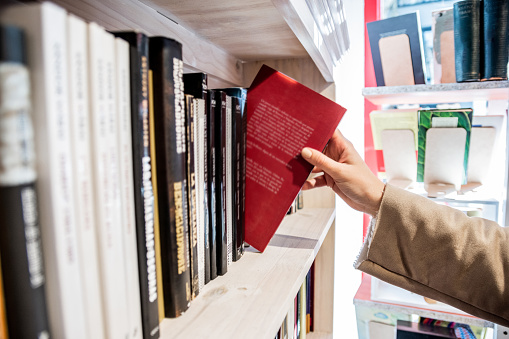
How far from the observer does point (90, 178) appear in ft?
0.85

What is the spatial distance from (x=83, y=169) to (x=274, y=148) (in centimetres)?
45

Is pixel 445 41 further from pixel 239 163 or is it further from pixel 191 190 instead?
pixel 191 190

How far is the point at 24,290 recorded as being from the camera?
22 centimetres

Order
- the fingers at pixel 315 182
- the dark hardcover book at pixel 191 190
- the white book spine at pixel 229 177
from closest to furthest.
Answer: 1. the dark hardcover book at pixel 191 190
2. the white book spine at pixel 229 177
3. the fingers at pixel 315 182

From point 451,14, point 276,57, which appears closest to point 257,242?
point 276,57

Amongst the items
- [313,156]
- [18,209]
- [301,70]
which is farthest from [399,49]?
[18,209]

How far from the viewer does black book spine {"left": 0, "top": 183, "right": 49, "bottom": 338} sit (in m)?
0.22

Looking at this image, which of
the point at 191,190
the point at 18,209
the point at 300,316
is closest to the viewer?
the point at 18,209

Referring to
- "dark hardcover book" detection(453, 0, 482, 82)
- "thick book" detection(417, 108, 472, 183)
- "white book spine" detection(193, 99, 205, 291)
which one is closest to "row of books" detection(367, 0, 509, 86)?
"dark hardcover book" detection(453, 0, 482, 82)

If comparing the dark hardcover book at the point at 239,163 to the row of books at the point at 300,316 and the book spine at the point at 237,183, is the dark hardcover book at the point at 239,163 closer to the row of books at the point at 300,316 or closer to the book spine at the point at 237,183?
the book spine at the point at 237,183

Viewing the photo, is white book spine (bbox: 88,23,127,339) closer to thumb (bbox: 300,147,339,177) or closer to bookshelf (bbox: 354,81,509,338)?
thumb (bbox: 300,147,339,177)

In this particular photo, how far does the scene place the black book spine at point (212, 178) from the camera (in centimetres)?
50

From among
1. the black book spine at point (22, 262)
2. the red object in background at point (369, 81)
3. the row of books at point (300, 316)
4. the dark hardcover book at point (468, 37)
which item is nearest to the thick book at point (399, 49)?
the dark hardcover book at point (468, 37)

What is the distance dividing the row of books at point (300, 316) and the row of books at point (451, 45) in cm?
99
